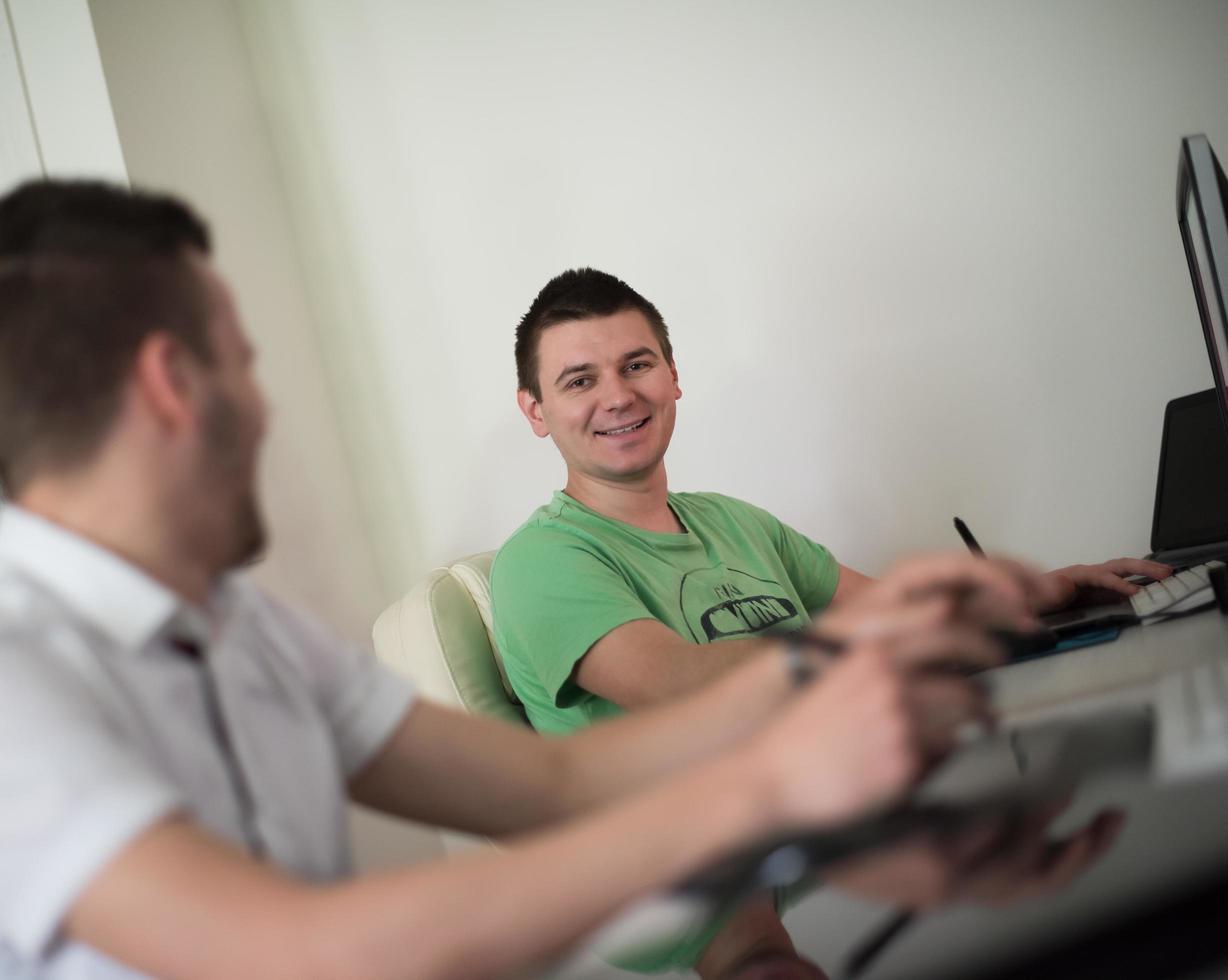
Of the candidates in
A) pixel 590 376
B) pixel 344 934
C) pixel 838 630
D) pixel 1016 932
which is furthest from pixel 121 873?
pixel 590 376

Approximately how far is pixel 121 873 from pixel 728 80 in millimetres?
1992

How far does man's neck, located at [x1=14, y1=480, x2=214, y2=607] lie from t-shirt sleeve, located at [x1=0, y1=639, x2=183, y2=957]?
13 cm

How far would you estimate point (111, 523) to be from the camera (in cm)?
66

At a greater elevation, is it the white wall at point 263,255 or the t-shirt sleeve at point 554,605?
the white wall at point 263,255

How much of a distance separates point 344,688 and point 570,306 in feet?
3.39

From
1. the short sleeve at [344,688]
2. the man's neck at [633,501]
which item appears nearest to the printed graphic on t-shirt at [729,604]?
the man's neck at [633,501]

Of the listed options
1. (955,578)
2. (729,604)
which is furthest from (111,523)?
(729,604)

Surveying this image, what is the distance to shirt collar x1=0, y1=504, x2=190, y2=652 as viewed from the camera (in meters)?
0.64

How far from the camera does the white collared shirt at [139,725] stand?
524 millimetres

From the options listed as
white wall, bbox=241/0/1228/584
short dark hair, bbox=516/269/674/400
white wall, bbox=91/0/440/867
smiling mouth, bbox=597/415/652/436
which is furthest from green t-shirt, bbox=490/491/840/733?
white wall, bbox=91/0/440/867

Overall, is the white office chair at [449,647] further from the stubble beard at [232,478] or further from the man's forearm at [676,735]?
the stubble beard at [232,478]

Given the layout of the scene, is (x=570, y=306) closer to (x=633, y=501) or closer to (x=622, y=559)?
(x=633, y=501)

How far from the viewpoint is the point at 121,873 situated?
1.70 feet

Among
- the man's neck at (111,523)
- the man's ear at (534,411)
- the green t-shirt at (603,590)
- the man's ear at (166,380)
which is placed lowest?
the green t-shirt at (603,590)
